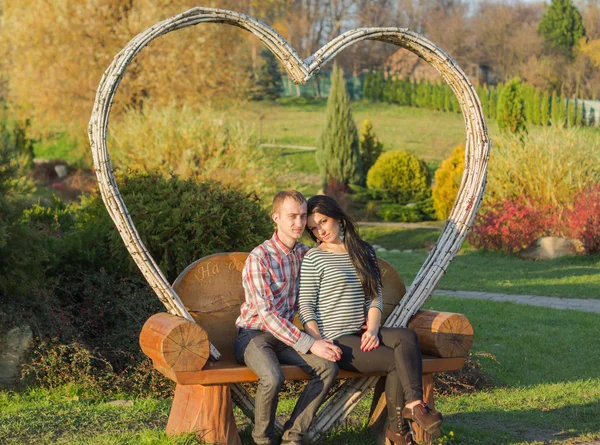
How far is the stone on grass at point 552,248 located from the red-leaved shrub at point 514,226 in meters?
0.20

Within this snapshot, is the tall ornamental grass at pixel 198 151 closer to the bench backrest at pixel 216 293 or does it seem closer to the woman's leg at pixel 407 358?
the bench backrest at pixel 216 293

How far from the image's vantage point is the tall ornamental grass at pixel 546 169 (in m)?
14.1

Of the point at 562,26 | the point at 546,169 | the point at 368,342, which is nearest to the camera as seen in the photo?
the point at 368,342

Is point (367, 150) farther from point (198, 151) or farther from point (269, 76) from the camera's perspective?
point (269, 76)

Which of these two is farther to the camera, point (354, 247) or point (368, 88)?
point (368, 88)

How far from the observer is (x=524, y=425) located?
4488 millimetres

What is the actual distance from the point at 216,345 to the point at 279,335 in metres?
0.56

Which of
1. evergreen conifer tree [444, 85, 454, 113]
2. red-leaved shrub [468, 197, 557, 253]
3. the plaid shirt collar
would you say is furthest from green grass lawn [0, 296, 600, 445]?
evergreen conifer tree [444, 85, 454, 113]

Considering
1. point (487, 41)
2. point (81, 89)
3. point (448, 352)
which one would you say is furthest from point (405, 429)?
point (487, 41)

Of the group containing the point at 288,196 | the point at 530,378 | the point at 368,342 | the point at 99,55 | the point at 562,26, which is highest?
the point at 562,26

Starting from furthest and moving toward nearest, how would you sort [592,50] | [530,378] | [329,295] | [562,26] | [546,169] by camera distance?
[562,26], [592,50], [546,169], [530,378], [329,295]

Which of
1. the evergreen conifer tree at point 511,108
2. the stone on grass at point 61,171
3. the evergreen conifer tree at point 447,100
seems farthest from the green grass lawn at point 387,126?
the evergreen conifer tree at point 511,108

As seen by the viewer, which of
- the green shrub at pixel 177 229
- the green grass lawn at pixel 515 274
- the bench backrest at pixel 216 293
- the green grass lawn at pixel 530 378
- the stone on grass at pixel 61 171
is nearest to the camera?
the bench backrest at pixel 216 293

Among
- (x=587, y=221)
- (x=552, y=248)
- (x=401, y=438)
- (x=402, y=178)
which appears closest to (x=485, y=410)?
(x=401, y=438)
